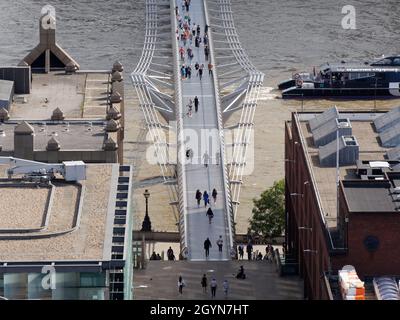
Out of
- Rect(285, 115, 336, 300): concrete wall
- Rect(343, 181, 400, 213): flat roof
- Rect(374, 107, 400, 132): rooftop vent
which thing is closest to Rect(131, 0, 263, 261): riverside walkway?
Rect(285, 115, 336, 300): concrete wall

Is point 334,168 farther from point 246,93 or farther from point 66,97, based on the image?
point 246,93

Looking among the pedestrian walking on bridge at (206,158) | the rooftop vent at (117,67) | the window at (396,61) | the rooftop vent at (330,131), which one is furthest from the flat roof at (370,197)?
the window at (396,61)

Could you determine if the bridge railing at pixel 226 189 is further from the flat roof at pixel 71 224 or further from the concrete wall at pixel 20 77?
the flat roof at pixel 71 224

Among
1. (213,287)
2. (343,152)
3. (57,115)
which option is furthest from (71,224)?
(57,115)
